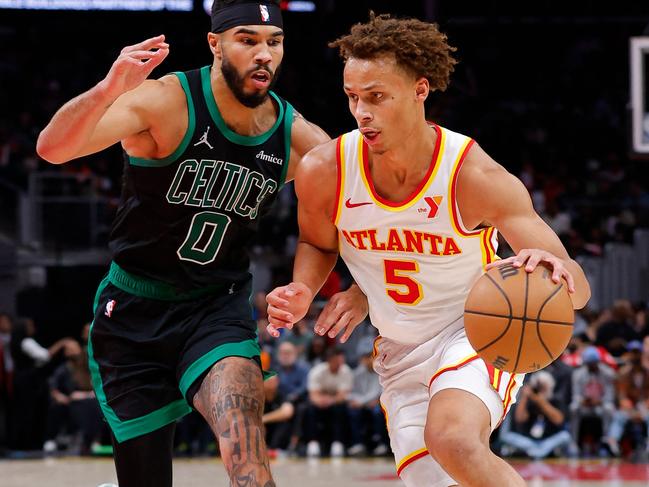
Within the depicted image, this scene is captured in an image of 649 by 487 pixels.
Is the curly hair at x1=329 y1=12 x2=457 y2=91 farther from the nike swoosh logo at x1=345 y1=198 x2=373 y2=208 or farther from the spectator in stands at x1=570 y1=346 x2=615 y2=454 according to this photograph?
the spectator in stands at x1=570 y1=346 x2=615 y2=454

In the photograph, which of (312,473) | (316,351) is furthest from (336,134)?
(312,473)

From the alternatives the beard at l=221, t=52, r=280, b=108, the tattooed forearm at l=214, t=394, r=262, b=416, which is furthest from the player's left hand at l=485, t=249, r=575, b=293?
the beard at l=221, t=52, r=280, b=108

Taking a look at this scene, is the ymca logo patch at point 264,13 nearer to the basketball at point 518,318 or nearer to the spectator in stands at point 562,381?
the basketball at point 518,318

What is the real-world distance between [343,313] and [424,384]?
471 mm

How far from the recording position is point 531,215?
14.2ft

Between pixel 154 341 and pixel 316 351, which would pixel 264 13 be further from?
pixel 316 351

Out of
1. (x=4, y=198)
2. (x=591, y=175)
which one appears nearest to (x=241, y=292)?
(x=4, y=198)

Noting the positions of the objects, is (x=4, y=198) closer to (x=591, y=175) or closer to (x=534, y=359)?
(x=591, y=175)

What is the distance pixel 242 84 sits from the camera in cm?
474

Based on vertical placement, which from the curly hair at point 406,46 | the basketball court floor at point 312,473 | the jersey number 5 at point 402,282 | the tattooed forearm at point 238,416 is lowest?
the basketball court floor at point 312,473

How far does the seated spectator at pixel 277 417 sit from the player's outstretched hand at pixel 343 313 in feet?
24.7

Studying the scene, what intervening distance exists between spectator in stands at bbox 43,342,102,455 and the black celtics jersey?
8196mm

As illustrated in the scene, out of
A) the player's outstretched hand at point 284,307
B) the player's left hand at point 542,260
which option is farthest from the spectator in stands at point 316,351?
the player's left hand at point 542,260

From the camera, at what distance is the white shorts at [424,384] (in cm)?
437
